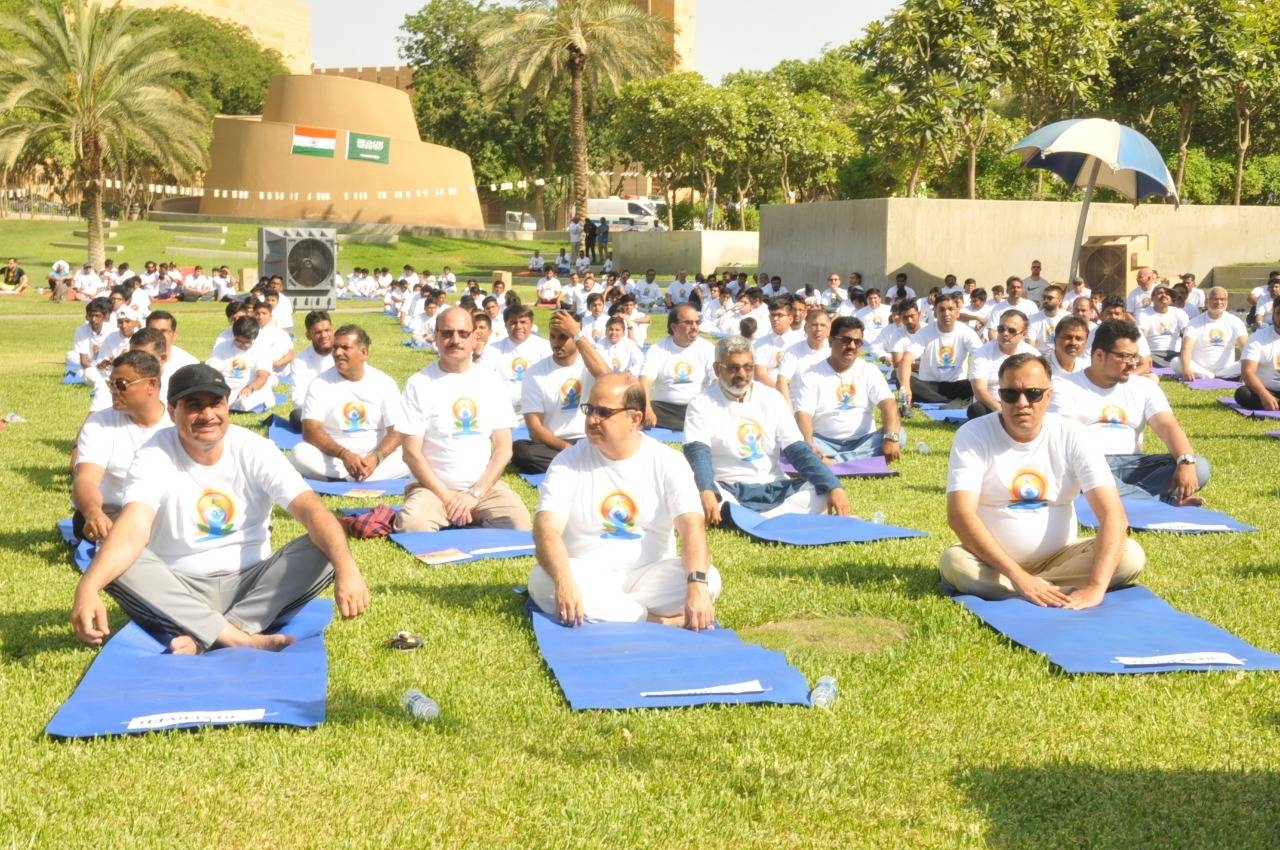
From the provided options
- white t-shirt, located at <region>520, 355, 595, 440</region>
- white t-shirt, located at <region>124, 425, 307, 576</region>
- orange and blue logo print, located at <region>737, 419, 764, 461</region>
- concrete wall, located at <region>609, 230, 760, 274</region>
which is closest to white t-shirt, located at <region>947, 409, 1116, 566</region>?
orange and blue logo print, located at <region>737, 419, 764, 461</region>

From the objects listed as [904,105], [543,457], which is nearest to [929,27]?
[904,105]

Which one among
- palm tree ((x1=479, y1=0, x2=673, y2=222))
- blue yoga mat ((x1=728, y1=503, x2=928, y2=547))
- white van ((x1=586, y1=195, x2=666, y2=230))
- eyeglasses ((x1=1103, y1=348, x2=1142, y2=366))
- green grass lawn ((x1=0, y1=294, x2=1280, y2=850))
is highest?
palm tree ((x1=479, y1=0, x2=673, y2=222))

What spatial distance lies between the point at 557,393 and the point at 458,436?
2.12 meters

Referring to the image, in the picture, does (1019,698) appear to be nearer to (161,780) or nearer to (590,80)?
(161,780)

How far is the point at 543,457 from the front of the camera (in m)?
11.5

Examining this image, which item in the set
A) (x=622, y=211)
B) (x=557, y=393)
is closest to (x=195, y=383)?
(x=557, y=393)

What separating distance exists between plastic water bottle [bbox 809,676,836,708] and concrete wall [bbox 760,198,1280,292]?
78.6 feet

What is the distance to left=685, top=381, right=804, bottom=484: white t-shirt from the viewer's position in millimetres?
9328

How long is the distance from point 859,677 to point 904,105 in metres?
25.7

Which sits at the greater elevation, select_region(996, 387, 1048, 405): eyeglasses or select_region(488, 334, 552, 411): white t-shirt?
select_region(996, 387, 1048, 405): eyeglasses

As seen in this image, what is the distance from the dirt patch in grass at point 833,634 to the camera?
6.31m

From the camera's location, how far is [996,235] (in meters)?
29.3

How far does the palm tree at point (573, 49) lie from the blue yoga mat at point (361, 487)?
3432cm

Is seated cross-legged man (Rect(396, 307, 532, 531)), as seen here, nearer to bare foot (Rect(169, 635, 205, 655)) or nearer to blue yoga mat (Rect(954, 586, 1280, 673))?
bare foot (Rect(169, 635, 205, 655))
